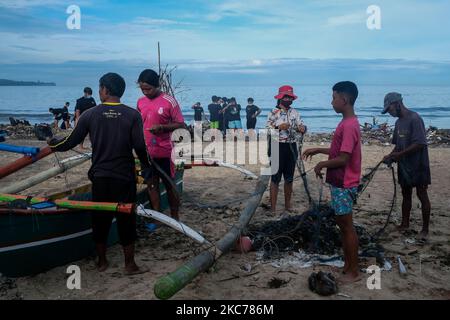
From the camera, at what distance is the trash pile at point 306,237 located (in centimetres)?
516

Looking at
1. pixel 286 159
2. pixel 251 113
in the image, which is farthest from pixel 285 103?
pixel 251 113

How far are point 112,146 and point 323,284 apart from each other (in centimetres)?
256

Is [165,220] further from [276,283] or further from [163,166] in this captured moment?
[163,166]

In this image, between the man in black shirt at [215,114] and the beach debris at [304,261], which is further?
the man in black shirt at [215,114]

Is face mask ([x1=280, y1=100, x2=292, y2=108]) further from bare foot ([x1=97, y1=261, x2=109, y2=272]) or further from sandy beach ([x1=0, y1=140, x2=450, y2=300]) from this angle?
bare foot ([x1=97, y1=261, x2=109, y2=272])

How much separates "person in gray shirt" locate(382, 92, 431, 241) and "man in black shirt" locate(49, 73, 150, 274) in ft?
11.3

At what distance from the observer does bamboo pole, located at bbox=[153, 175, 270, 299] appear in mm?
3334

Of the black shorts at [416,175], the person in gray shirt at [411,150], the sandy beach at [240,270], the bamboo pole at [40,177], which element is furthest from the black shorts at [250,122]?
the black shorts at [416,175]

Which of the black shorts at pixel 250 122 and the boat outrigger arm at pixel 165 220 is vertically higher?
the black shorts at pixel 250 122

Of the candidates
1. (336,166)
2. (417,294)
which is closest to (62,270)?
(336,166)

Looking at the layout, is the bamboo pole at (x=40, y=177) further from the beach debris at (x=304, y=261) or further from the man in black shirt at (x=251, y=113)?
the man in black shirt at (x=251, y=113)

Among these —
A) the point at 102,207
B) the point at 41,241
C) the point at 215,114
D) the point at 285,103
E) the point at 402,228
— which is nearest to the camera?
the point at 102,207

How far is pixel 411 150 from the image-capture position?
5.66m
